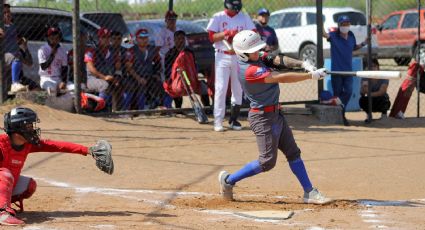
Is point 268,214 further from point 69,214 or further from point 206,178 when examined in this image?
point 206,178

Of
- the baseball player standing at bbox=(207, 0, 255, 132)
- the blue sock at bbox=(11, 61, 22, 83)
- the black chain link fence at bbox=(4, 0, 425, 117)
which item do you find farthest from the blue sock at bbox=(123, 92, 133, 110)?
the baseball player standing at bbox=(207, 0, 255, 132)

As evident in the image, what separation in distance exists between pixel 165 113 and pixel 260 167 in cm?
623

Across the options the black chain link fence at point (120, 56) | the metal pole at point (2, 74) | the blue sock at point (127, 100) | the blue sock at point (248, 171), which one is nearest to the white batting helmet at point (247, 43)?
the blue sock at point (248, 171)

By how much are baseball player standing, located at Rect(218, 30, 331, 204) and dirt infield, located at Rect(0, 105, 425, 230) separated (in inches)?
9.7

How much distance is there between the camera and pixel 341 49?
→ 1468cm

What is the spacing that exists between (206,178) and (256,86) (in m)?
1.93

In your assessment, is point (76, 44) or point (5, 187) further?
point (76, 44)

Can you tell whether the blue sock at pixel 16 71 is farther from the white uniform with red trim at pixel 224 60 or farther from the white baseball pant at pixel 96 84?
the white uniform with red trim at pixel 224 60

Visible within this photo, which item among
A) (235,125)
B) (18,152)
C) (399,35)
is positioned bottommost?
(399,35)

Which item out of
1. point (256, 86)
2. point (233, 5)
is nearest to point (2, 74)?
point (233, 5)

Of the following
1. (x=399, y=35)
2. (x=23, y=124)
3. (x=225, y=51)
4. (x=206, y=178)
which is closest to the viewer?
(x=23, y=124)

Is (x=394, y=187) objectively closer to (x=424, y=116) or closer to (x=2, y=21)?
(x=2, y=21)

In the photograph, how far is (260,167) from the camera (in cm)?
810

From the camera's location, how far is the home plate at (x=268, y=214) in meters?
7.45
